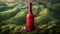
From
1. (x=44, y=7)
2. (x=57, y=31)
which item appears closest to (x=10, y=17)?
(x=44, y=7)

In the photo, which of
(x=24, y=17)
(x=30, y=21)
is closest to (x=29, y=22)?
(x=30, y=21)

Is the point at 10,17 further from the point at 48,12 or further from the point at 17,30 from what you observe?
the point at 48,12

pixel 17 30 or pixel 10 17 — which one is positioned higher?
pixel 10 17

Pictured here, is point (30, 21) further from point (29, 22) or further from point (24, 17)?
point (24, 17)

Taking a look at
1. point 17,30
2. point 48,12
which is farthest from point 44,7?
point 17,30

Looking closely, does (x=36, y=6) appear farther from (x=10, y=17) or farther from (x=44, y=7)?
(x=10, y=17)

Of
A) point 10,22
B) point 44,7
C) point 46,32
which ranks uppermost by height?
point 44,7
